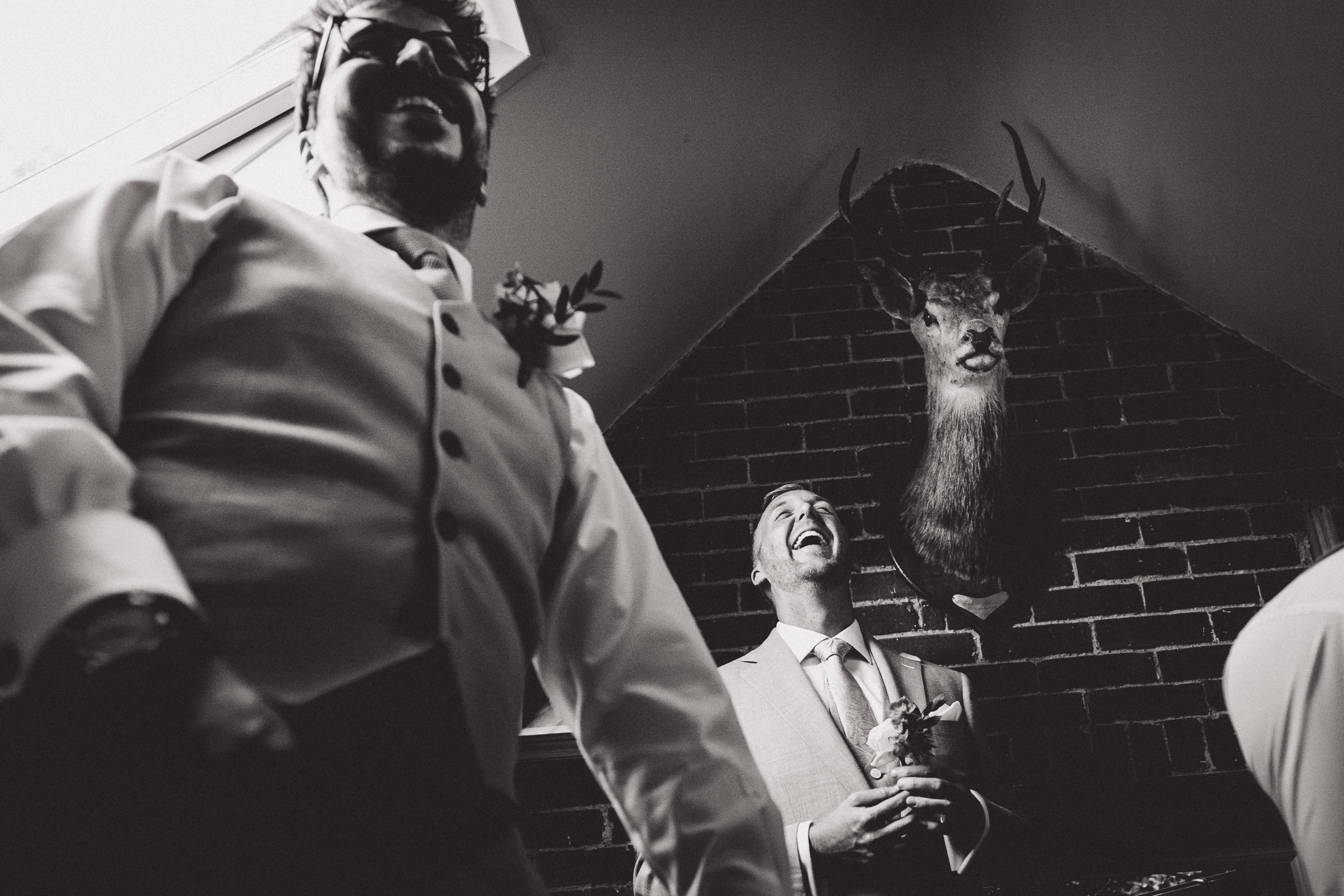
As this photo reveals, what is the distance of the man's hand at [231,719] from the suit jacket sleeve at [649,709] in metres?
0.51

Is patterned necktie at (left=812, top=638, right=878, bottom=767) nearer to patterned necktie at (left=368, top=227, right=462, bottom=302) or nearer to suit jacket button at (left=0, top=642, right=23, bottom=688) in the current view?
patterned necktie at (left=368, top=227, right=462, bottom=302)

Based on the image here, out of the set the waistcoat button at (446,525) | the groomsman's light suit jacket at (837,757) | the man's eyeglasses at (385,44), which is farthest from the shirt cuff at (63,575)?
the groomsman's light suit jacket at (837,757)

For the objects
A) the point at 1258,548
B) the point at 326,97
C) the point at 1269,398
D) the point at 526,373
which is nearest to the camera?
the point at 526,373

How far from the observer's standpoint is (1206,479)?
3.49 m

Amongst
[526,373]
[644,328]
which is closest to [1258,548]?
[644,328]

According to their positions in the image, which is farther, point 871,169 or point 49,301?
point 871,169

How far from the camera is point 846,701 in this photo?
2717 mm

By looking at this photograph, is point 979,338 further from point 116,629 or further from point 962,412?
point 116,629

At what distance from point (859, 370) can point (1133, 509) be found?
1051mm

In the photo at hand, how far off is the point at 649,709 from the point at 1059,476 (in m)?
2.75

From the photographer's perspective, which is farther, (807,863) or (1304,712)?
(807,863)

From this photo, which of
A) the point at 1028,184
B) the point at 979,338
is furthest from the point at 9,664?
the point at 1028,184

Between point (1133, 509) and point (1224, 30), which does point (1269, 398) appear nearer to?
point (1133, 509)

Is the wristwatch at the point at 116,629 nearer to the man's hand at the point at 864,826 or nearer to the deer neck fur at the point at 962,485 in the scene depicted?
the man's hand at the point at 864,826
